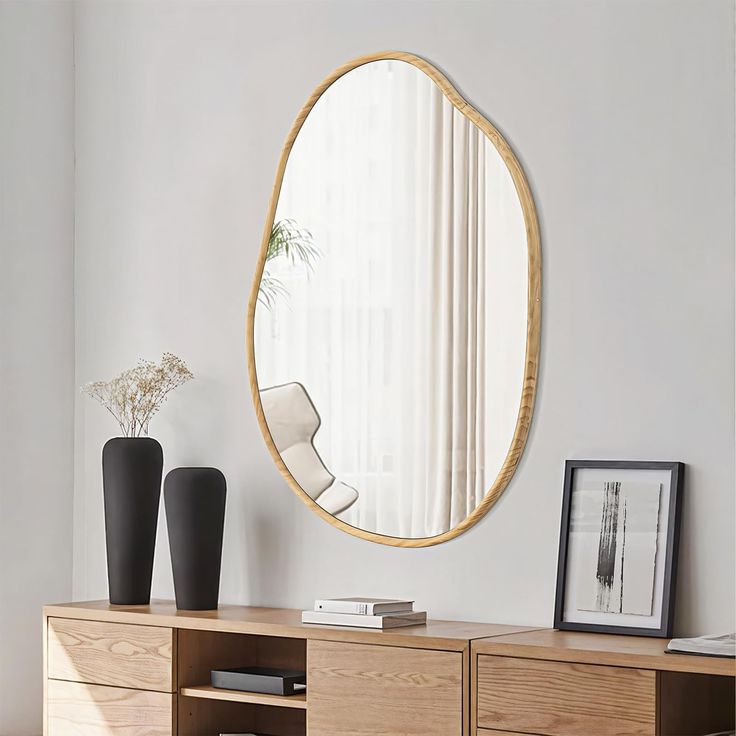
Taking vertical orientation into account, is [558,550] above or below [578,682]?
above

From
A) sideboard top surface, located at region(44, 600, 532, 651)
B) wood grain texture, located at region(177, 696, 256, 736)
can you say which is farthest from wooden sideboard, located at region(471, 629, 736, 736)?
wood grain texture, located at region(177, 696, 256, 736)

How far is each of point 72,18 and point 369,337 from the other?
54.0 inches

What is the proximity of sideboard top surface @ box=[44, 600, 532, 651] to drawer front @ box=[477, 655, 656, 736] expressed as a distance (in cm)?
10

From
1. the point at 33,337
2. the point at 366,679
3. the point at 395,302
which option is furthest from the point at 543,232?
the point at 33,337

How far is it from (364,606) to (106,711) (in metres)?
0.73

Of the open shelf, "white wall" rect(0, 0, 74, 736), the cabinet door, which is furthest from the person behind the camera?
"white wall" rect(0, 0, 74, 736)

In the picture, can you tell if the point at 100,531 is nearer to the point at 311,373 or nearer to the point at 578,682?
the point at 311,373

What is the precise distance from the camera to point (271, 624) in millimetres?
2393

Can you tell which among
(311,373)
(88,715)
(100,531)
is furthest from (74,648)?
(311,373)

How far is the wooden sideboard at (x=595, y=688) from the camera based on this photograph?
6.31ft

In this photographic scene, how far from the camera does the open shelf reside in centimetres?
236

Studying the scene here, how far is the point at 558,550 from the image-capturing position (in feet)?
7.71

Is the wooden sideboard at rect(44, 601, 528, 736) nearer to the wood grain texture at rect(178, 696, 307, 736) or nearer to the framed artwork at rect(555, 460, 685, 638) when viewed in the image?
the wood grain texture at rect(178, 696, 307, 736)

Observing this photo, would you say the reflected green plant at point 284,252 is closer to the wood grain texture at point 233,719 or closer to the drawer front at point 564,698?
the wood grain texture at point 233,719
